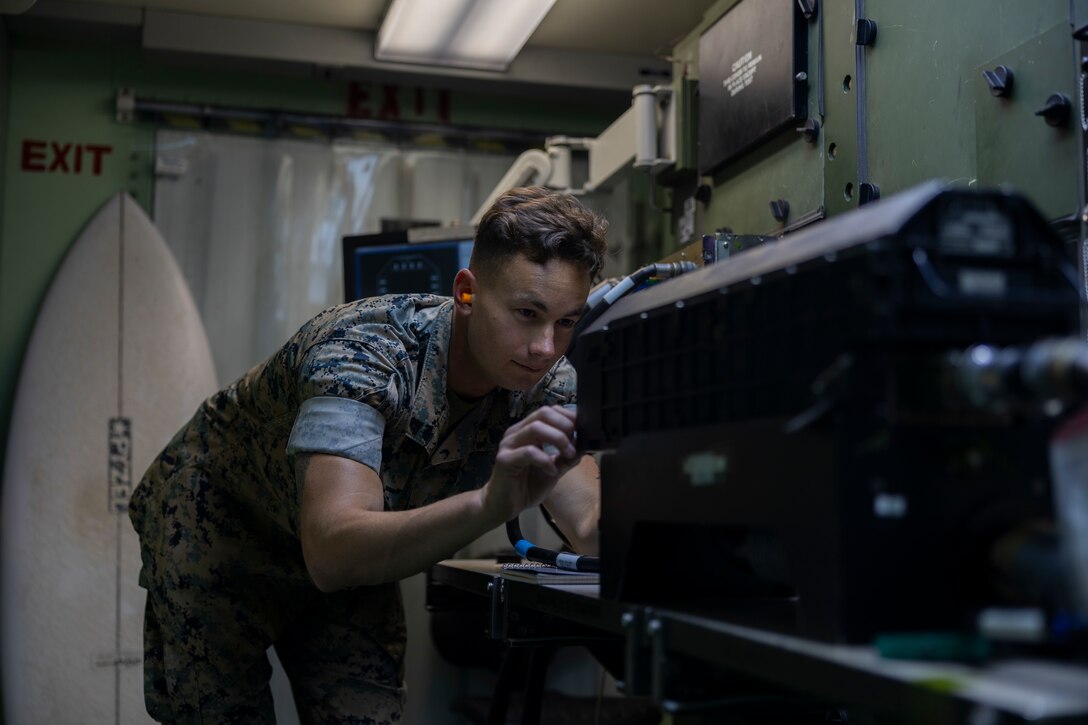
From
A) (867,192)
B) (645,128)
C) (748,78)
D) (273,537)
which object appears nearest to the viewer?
(273,537)

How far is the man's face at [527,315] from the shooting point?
1.51m

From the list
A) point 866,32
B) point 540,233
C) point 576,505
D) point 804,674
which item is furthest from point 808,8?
point 804,674

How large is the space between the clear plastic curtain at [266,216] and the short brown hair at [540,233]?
2166mm

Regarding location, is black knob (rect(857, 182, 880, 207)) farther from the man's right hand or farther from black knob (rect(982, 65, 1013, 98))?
the man's right hand

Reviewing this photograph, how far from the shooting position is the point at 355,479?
4.28 feet

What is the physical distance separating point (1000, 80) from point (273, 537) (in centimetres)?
128

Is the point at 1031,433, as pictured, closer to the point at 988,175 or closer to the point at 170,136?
the point at 988,175

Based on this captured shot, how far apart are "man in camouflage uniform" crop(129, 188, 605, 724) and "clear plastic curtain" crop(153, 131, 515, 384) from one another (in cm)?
179

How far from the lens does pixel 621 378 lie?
107 cm

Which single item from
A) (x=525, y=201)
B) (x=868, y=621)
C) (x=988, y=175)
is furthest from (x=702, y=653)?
(x=988, y=175)

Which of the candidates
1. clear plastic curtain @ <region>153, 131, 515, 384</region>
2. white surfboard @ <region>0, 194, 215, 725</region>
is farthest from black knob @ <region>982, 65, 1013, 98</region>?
white surfboard @ <region>0, 194, 215, 725</region>

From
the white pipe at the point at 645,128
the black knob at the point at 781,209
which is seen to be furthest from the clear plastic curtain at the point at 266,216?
the black knob at the point at 781,209

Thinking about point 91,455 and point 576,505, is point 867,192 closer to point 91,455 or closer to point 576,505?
point 576,505

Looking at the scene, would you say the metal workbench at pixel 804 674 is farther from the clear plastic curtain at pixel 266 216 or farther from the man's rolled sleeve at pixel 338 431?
the clear plastic curtain at pixel 266 216
